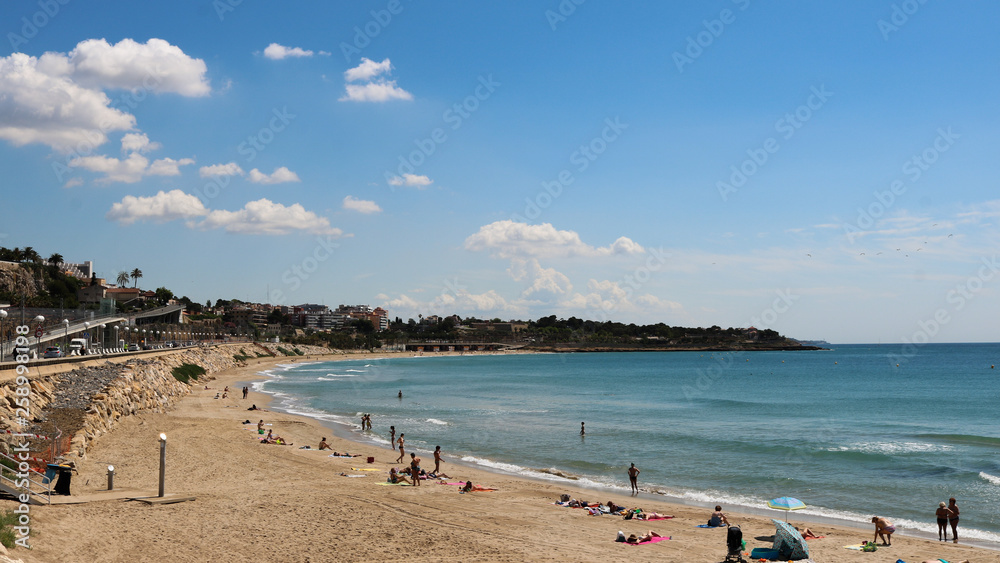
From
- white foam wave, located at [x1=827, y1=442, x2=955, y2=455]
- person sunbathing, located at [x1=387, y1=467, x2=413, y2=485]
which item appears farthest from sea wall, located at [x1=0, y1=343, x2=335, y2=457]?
white foam wave, located at [x1=827, y1=442, x2=955, y2=455]

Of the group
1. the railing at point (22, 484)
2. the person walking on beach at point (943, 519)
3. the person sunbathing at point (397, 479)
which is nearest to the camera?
the railing at point (22, 484)

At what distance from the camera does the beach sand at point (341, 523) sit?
11.5m

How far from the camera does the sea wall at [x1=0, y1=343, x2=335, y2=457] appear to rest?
2011 cm

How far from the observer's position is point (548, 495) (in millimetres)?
18594

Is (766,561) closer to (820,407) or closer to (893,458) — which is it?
(893,458)

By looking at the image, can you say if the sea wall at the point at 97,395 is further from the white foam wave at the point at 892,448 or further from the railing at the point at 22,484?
the white foam wave at the point at 892,448

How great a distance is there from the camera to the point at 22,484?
12.1m

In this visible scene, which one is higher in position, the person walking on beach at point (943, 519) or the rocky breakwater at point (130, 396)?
the rocky breakwater at point (130, 396)

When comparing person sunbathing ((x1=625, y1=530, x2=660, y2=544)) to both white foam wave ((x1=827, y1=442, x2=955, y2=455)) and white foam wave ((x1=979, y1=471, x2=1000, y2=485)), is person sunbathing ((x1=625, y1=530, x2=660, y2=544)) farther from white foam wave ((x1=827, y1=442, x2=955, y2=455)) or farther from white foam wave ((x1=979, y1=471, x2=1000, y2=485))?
white foam wave ((x1=827, y1=442, x2=955, y2=455))

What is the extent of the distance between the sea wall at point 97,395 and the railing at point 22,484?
4332 mm

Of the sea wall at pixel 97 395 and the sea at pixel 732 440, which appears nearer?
the sea at pixel 732 440

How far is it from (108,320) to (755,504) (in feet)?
178

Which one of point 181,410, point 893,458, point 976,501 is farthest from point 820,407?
point 181,410

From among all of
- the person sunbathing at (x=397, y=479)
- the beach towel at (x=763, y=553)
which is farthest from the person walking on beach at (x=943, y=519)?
the person sunbathing at (x=397, y=479)
